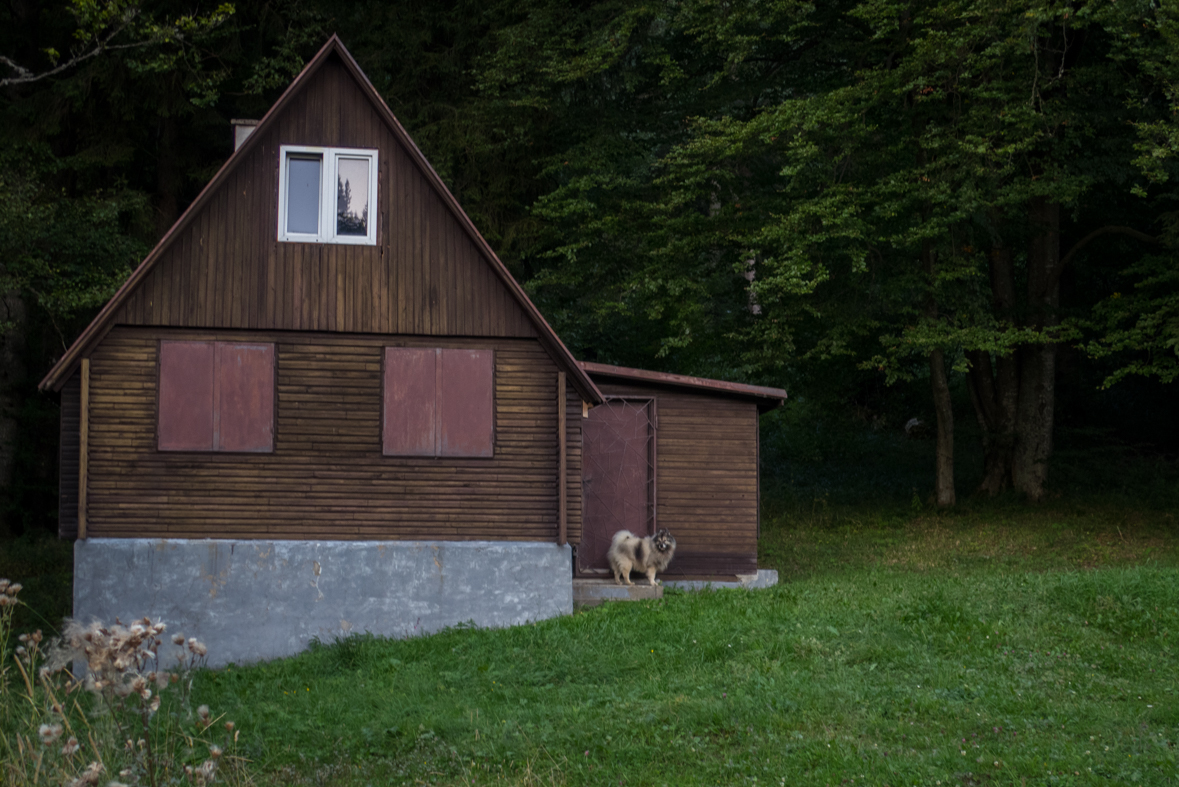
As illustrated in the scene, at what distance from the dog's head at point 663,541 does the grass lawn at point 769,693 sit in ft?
2.44

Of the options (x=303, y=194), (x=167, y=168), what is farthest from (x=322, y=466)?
(x=167, y=168)

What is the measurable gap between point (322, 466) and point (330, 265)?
8.83ft

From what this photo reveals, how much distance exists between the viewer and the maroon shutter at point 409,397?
46.5 feet

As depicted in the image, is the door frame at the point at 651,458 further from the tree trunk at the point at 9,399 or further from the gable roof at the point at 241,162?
the tree trunk at the point at 9,399

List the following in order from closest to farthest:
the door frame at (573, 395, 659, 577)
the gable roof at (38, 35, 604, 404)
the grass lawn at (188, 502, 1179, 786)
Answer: the grass lawn at (188, 502, 1179, 786) → the gable roof at (38, 35, 604, 404) → the door frame at (573, 395, 659, 577)

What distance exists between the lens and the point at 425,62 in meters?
23.5

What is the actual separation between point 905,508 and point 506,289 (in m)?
12.6

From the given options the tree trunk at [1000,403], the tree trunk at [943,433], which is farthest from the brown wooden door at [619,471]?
the tree trunk at [1000,403]

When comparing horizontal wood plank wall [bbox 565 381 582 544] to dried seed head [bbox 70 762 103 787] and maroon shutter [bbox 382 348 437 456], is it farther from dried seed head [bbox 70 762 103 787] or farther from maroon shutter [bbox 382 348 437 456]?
dried seed head [bbox 70 762 103 787]

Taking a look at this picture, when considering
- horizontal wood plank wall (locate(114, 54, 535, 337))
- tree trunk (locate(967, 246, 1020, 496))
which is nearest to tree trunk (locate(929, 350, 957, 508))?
tree trunk (locate(967, 246, 1020, 496))

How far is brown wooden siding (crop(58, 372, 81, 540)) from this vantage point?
13727 mm

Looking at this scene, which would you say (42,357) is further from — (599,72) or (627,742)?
(627,742)

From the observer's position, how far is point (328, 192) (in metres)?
14.2

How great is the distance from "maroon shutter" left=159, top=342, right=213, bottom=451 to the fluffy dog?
227 inches
